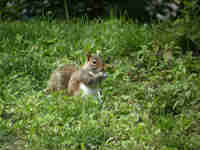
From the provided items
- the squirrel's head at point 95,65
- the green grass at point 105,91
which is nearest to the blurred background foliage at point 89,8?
the green grass at point 105,91

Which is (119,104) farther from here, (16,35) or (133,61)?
(16,35)

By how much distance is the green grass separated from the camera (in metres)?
4.09

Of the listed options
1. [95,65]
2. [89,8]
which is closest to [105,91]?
[95,65]

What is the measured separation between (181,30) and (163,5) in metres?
2.62

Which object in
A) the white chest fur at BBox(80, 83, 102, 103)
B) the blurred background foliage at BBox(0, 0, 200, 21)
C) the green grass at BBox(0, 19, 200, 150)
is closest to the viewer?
the green grass at BBox(0, 19, 200, 150)

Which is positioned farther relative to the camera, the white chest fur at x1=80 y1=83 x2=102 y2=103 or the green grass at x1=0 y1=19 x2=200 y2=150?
the white chest fur at x1=80 y1=83 x2=102 y2=103

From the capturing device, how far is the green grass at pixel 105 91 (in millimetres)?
4090

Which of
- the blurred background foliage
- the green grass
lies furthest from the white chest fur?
the blurred background foliage

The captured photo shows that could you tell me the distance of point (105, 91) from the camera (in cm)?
545

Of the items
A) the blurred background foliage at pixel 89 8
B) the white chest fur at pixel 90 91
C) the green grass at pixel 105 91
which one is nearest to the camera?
the green grass at pixel 105 91

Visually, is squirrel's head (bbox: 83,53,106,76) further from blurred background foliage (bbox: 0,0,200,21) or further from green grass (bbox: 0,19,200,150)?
blurred background foliage (bbox: 0,0,200,21)

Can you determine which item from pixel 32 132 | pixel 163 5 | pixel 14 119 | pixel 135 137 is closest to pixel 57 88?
pixel 14 119

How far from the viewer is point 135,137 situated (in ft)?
13.3

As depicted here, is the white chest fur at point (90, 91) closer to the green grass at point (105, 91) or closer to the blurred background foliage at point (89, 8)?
the green grass at point (105, 91)
